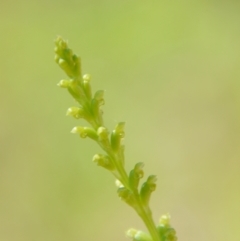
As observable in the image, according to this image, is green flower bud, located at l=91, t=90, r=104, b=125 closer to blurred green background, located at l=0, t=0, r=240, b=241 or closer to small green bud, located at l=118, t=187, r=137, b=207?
small green bud, located at l=118, t=187, r=137, b=207

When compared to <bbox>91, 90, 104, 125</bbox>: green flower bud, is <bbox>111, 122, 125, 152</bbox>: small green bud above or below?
below

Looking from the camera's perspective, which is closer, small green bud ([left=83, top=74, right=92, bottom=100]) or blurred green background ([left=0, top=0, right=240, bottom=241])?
Answer: small green bud ([left=83, top=74, right=92, bottom=100])

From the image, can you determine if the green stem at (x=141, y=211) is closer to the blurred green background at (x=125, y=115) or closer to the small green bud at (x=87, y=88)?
the small green bud at (x=87, y=88)

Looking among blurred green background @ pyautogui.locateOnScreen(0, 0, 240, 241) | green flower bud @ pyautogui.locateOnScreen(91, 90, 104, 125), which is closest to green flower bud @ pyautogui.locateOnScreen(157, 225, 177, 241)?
green flower bud @ pyautogui.locateOnScreen(91, 90, 104, 125)

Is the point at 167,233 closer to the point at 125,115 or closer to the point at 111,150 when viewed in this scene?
the point at 111,150

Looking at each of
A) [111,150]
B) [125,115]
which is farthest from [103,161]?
[125,115]

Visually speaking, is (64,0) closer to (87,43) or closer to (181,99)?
(87,43)
